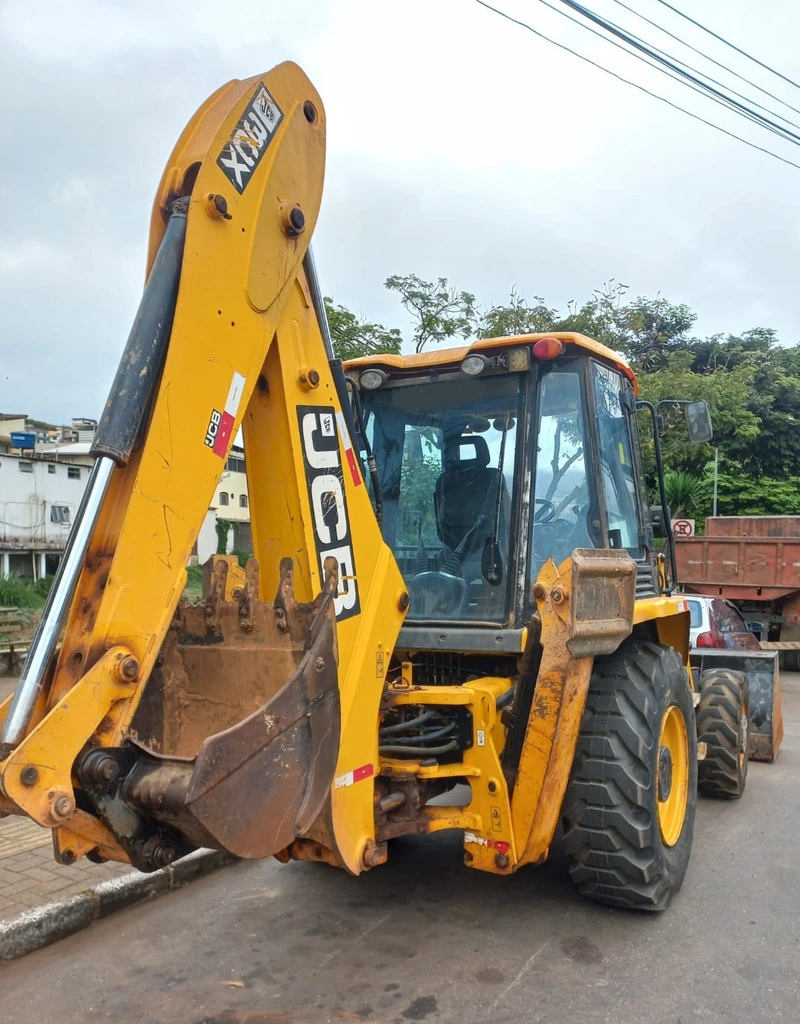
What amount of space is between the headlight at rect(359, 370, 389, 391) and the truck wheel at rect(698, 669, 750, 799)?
3.46m

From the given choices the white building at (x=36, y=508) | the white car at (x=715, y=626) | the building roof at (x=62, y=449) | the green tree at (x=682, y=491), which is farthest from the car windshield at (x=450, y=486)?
the building roof at (x=62, y=449)

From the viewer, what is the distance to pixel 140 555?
8.54 feet

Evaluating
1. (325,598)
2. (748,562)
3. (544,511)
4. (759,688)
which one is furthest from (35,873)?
(748,562)

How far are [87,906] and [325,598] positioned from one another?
7.73 ft

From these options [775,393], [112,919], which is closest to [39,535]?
[775,393]

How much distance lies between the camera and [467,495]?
4.20 meters

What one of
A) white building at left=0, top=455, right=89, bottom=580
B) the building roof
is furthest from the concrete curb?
the building roof

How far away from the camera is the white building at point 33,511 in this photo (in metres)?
29.1

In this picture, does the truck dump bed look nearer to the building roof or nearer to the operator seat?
the operator seat

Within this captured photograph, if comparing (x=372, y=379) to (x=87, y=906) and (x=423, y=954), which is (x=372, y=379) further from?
(x=87, y=906)

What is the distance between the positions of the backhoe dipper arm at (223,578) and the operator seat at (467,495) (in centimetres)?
66

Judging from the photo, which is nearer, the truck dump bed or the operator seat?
the operator seat

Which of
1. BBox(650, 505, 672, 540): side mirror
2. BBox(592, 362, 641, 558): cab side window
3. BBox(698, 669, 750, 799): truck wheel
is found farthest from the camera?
BBox(698, 669, 750, 799): truck wheel

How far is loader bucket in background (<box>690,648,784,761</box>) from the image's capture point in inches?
283
